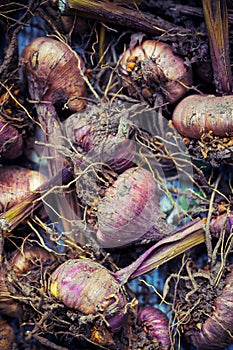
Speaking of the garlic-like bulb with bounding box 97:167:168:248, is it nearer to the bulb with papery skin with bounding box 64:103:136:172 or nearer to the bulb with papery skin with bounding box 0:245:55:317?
the bulb with papery skin with bounding box 64:103:136:172

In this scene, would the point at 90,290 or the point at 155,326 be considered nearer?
the point at 90,290

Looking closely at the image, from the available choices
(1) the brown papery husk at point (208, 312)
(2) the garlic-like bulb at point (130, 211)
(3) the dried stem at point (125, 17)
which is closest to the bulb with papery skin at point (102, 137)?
(2) the garlic-like bulb at point (130, 211)

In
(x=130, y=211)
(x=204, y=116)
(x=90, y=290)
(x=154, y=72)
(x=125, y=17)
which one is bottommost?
(x=90, y=290)

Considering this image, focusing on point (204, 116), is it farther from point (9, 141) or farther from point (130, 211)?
point (9, 141)

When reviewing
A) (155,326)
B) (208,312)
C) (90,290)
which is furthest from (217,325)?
(90,290)

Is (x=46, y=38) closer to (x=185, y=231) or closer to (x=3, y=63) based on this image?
(x=3, y=63)
